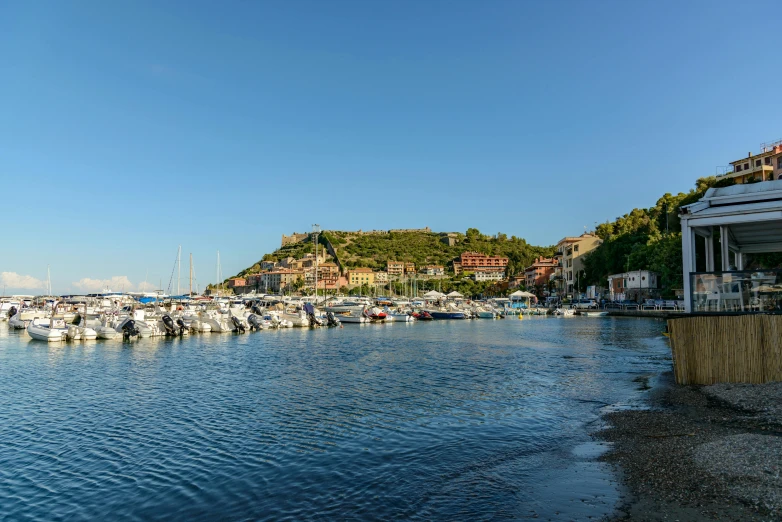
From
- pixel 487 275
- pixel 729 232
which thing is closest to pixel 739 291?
pixel 729 232

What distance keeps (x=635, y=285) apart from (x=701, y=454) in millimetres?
84845

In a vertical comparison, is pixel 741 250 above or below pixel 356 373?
above

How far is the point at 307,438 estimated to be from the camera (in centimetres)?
1389

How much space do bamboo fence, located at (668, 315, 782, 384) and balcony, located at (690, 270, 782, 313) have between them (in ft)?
6.21

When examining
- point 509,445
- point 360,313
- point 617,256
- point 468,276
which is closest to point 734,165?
point 617,256

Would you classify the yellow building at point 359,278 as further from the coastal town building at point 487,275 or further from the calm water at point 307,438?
the calm water at point 307,438

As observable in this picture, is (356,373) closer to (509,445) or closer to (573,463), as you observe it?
(509,445)

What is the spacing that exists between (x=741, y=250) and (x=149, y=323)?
141ft

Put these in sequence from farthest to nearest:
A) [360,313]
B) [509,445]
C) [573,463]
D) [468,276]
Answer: [468,276] → [360,313] → [509,445] → [573,463]

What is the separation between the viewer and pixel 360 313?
74.1 metres

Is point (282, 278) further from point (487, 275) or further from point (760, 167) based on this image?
point (760, 167)

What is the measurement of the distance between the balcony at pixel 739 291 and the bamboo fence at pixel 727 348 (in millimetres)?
1892

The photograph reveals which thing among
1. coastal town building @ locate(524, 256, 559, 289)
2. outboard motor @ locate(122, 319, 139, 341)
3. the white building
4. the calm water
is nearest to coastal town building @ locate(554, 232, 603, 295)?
coastal town building @ locate(524, 256, 559, 289)

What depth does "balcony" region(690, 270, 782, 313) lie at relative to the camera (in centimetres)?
1573
